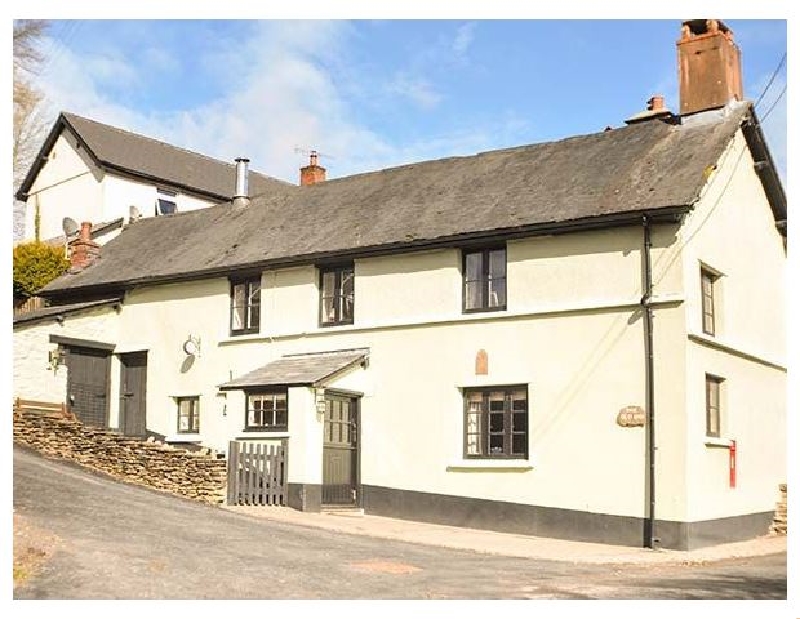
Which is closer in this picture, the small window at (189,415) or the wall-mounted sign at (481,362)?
the wall-mounted sign at (481,362)

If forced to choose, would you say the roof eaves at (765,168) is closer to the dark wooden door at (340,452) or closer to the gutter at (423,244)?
the gutter at (423,244)

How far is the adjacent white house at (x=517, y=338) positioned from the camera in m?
18.3

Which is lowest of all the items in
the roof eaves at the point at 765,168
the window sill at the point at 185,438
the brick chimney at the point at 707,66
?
the window sill at the point at 185,438

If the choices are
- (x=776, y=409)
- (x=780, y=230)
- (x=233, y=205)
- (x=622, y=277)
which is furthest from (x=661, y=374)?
(x=233, y=205)

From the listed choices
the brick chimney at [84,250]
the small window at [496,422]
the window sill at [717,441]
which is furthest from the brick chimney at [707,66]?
the brick chimney at [84,250]

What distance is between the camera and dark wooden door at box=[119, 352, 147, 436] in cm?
2580

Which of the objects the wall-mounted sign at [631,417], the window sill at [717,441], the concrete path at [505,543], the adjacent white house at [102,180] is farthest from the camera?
the adjacent white house at [102,180]

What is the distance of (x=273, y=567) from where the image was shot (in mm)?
13391

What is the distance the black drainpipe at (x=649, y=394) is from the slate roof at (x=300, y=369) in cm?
615

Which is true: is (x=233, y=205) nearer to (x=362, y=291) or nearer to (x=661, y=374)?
(x=362, y=291)

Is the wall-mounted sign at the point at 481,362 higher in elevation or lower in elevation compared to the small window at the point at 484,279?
lower

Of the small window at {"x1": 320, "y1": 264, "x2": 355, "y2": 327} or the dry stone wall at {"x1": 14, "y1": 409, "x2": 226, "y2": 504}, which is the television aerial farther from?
the small window at {"x1": 320, "y1": 264, "x2": 355, "y2": 327}

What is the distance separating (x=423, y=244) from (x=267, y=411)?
15.9 feet

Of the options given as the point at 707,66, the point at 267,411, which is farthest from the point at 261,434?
the point at 707,66
